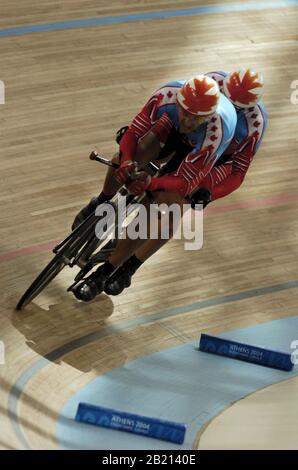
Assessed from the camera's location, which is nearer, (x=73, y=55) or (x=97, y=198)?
(x=97, y=198)

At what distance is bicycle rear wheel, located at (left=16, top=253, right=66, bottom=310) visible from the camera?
17.6ft

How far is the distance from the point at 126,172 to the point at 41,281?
0.75 meters

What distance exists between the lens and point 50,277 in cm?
541

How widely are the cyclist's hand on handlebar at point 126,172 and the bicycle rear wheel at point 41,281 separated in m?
0.57

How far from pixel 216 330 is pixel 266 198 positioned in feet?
4.86

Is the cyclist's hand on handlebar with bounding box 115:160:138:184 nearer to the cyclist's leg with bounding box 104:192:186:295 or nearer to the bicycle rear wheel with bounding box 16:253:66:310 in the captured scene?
the cyclist's leg with bounding box 104:192:186:295

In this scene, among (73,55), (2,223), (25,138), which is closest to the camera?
(2,223)

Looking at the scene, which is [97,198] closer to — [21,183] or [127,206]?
[127,206]

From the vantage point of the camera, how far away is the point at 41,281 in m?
5.38

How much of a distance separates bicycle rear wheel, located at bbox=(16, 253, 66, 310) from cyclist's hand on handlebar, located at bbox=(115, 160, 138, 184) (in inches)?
22.6

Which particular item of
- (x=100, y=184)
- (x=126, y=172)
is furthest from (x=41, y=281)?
(x=100, y=184)

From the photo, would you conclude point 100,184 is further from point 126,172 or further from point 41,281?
point 126,172

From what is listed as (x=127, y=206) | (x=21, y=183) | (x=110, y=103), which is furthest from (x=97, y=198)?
(x=110, y=103)

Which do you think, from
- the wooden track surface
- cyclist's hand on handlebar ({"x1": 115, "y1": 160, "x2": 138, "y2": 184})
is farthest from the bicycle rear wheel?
cyclist's hand on handlebar ({"x1": 115, "y1": 160, "x2": 138, "y2": 184})
